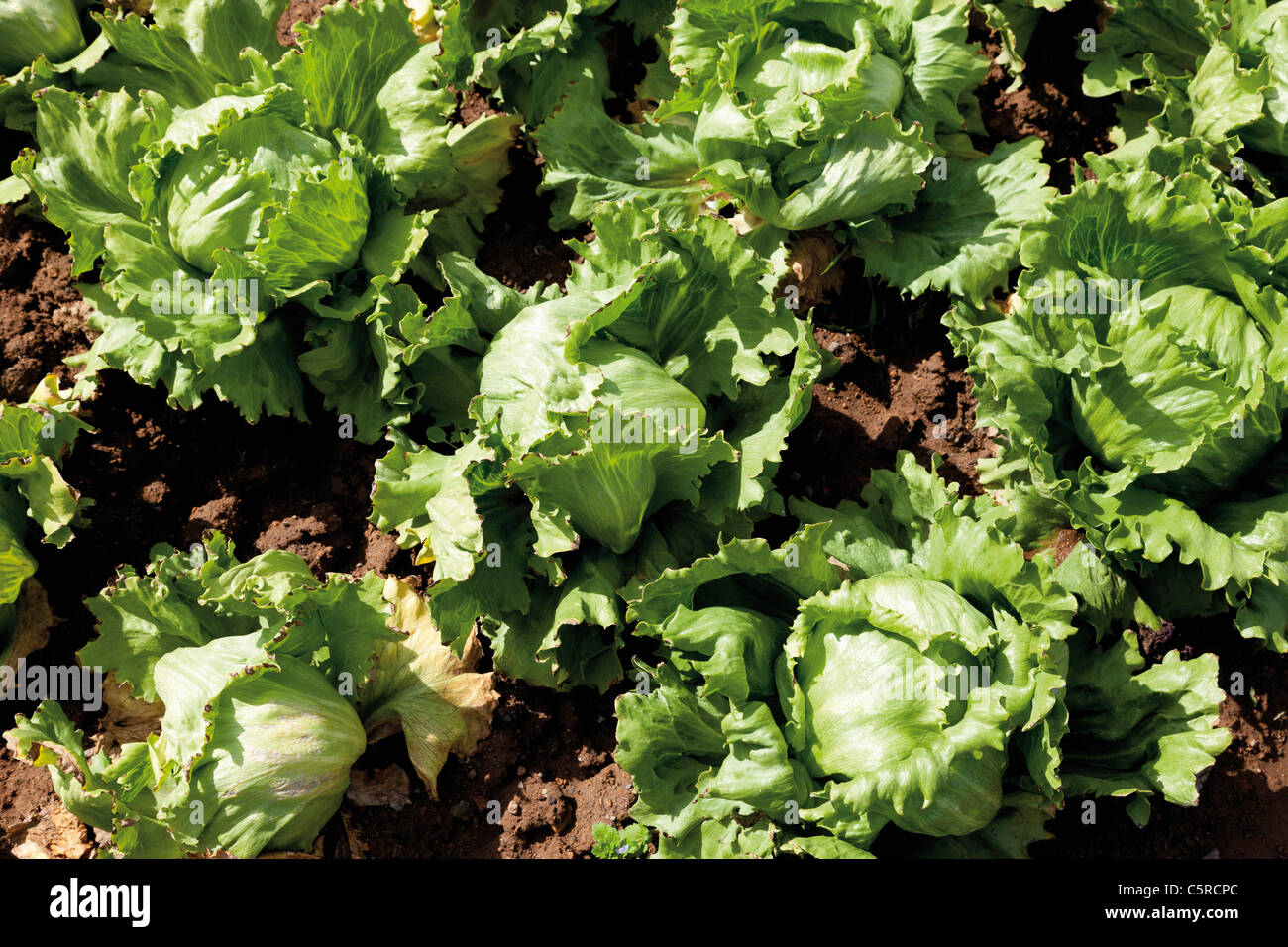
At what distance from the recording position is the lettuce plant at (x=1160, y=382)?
5.24 m

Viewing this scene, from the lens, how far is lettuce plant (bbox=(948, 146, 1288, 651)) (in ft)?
17.2

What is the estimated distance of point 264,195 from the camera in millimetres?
5895

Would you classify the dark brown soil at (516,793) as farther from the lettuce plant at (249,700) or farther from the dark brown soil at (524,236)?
the dark brown soil at (524,236)

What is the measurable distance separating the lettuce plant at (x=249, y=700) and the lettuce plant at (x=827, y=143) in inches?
102

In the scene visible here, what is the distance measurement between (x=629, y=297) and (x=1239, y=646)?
360 centimetres

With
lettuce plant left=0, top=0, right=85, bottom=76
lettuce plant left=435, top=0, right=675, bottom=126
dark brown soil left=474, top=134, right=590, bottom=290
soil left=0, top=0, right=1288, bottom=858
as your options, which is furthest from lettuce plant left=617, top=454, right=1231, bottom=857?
lettuce plant left=0, top=0, right=85, bottom=76

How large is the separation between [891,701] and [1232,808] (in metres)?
2.24

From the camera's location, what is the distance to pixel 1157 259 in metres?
5.70

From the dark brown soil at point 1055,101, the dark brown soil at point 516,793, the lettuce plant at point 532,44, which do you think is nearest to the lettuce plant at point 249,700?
the dark brown soil at point 516,793

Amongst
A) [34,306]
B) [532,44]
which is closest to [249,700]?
[34,306]

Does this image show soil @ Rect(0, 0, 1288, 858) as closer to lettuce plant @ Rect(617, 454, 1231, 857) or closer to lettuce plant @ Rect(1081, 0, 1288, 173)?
lettuce plant @ Rect(1081, 0, 1288, 173)

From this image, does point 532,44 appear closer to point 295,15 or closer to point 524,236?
point 524,236
